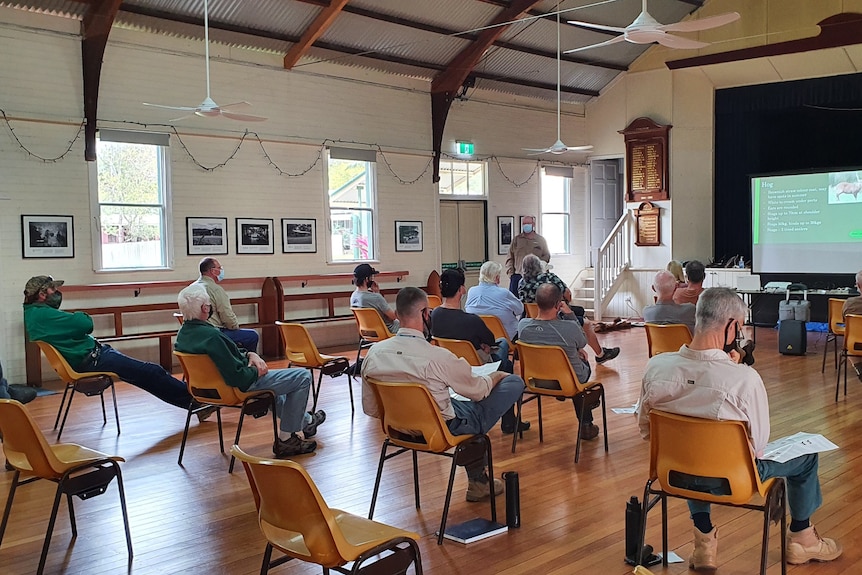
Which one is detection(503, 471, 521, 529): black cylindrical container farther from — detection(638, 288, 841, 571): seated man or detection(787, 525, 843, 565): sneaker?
detection(787, 525, 843, 565): sneaker

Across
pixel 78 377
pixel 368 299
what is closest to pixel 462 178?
pixel 368 299

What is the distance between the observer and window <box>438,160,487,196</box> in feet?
41.7

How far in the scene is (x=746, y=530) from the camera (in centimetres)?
367

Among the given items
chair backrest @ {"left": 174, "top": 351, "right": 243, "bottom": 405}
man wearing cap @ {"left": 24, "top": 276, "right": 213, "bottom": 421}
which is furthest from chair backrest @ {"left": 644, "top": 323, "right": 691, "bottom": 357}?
man wearing cap @ {"left": 24, "top": 276, "right": 213, "bottom": 421}

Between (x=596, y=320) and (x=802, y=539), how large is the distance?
10223 millimetres

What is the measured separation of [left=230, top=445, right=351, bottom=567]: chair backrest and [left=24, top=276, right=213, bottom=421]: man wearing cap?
3.93 metres

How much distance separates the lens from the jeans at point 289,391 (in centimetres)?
504

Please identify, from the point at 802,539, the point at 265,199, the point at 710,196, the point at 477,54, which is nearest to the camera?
the point at 802,539

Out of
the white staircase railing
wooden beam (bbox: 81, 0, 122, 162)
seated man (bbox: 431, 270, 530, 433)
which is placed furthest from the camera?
the white staircase railing

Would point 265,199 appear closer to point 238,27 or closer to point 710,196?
point 238,27

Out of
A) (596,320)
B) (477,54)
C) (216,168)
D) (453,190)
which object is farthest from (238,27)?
(596,320)

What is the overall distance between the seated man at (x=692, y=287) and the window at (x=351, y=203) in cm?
560

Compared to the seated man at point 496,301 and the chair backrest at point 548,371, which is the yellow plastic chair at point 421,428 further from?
the seated man at point 496,301

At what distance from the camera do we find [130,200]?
9109 millimetres
